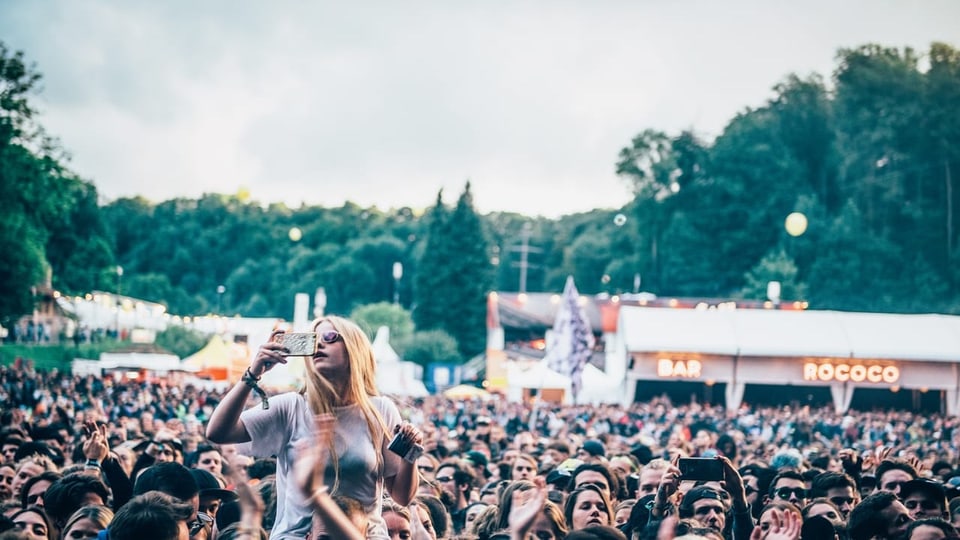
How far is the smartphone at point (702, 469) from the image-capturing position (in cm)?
547

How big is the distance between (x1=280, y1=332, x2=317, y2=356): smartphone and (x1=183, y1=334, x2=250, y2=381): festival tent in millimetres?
34489

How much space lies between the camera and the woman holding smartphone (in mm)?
3764

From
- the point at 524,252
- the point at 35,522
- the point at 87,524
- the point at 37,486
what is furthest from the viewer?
the point at 524,252

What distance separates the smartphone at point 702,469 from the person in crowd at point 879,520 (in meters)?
1.05

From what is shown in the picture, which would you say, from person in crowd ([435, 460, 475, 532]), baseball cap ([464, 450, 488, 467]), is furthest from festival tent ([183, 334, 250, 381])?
person in crowd ([435, 460, 475, 532])

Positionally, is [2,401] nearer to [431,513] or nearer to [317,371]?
[431,513]

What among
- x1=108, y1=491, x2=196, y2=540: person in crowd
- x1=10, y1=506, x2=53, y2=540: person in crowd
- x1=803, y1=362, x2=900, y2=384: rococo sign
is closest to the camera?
x1=108, y1=491, x2=196, y2=540: person in crowd

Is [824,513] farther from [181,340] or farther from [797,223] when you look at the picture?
[181,340]

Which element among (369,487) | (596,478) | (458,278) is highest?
(458,278)

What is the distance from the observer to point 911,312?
197ft

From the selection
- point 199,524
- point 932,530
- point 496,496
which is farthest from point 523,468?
point 199,524

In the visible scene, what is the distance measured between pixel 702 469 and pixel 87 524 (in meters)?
3.16

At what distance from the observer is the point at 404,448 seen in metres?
3.90

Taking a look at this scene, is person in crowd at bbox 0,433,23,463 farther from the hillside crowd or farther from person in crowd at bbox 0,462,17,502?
person in crowd at bbox 0,462,17,502
